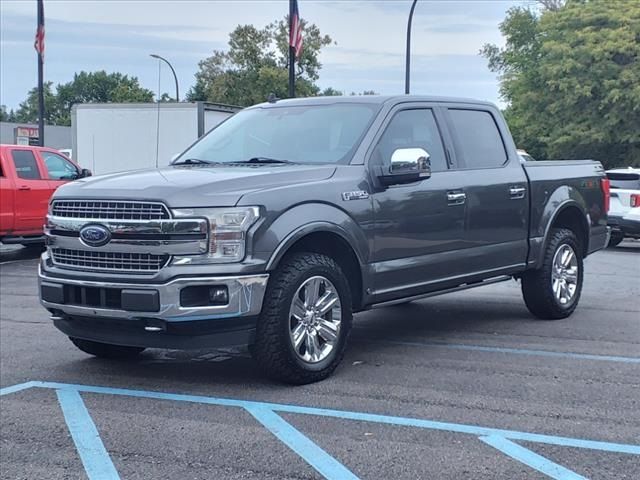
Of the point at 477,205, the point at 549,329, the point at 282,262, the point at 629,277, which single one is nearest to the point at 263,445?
the point at 282,262

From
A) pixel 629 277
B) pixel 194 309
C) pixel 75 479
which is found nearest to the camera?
pixel 75 479

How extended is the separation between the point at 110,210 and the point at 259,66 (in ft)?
177

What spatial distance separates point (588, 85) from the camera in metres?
35.8

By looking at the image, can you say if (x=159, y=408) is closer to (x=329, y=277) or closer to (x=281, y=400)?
(x=281, y=400)

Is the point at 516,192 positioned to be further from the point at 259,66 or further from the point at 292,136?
the point at 259,66

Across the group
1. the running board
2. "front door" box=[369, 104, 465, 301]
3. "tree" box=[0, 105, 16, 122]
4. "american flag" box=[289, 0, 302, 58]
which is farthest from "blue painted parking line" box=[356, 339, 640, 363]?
"tree" box=[0, 105, 16, 122]

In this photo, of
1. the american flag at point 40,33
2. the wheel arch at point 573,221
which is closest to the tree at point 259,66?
the american flag at point 40,33

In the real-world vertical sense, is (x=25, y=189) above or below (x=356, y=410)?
above

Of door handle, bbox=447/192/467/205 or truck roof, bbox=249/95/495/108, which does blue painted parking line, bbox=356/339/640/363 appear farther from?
truck roof, bbox=249/95/495/108

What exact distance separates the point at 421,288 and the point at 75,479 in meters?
3.34

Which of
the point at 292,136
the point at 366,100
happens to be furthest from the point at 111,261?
the point at 366,100

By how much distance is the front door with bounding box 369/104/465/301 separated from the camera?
6.33m

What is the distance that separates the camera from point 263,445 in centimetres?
457

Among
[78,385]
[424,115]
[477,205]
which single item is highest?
[424,115]
